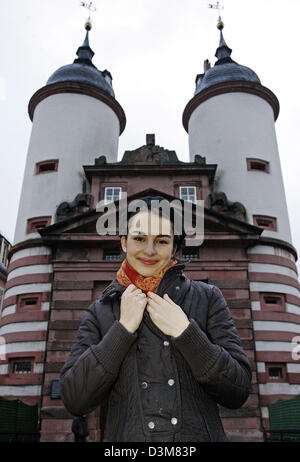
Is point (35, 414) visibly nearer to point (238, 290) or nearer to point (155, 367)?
point (238, 290)

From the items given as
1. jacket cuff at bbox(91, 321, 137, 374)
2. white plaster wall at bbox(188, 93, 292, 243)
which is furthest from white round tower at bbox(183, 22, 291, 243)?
jacket cuff at bbox(91, 321, 137, 374)

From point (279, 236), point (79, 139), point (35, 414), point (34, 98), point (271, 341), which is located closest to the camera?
point (35, 414)

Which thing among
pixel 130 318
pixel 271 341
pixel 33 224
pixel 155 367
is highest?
pixel 33 224

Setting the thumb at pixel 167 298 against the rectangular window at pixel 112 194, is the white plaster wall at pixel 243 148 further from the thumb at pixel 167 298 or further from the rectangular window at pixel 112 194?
the thumb at pixel 167 298

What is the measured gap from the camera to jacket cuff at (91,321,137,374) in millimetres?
2357

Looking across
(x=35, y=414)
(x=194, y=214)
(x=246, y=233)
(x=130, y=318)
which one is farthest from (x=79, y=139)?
(x=130, y=318)

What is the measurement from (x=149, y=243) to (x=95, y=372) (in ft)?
3.13

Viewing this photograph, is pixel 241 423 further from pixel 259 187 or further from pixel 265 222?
pixel 259 187

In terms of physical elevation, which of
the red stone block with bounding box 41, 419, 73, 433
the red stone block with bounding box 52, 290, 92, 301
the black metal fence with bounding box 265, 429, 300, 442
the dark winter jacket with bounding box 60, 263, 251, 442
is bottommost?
the dark winter jacket with bounding box 60, 263, 251, 442

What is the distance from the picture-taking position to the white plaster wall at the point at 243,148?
20.1 metres

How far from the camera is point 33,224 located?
20.0 meters

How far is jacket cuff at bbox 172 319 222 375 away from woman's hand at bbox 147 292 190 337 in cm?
5

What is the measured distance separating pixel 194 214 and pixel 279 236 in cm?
494

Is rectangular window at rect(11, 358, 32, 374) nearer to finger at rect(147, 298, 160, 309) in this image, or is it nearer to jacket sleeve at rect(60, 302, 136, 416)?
jacket sleeve at rect(60, 302, 136, 416)
